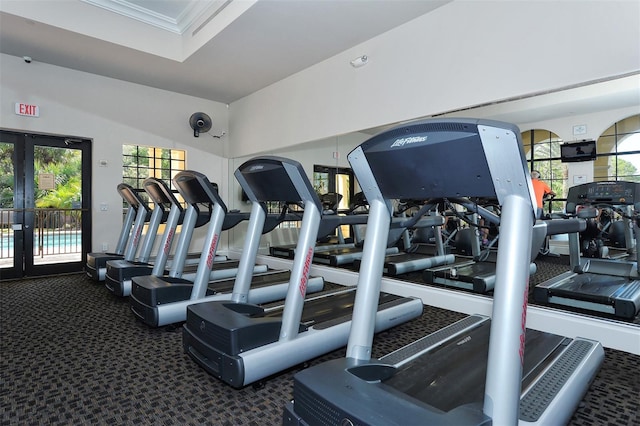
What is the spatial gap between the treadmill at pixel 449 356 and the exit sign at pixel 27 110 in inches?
221

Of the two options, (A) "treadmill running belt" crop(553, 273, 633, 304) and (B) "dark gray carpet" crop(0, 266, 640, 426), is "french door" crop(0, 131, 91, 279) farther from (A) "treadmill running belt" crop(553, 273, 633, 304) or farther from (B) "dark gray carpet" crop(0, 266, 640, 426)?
(A) "treadmill running belt" crop(553, 273, 633, 304)

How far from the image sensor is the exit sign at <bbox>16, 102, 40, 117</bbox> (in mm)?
5004

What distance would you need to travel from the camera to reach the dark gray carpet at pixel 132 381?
1768mm

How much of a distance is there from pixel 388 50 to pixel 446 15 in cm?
77

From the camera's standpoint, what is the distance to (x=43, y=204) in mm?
5348

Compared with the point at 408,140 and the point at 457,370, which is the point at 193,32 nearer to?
the point at 408,140

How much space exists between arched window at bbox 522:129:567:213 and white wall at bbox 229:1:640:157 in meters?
0.47

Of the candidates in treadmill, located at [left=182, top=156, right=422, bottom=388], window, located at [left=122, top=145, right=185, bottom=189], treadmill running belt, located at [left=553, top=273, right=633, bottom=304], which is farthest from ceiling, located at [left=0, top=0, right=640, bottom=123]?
A: treadmill, located at [left=182, top=156, right=422, bottom=388]

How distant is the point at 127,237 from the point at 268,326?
397 cm

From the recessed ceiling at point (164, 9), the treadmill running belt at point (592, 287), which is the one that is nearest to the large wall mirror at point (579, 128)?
the treadmill running belt at point (592, 287)

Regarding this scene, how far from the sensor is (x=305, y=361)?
2273 millimetres

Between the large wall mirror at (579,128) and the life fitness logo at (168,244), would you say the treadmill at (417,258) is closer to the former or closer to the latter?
the large wall mirror at (579,128)

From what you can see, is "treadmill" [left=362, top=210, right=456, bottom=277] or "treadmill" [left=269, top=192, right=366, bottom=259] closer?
"treadmill" [left=269, top=192, right=366, bottom=259]

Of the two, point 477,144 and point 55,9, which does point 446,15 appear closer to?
point 477,144
